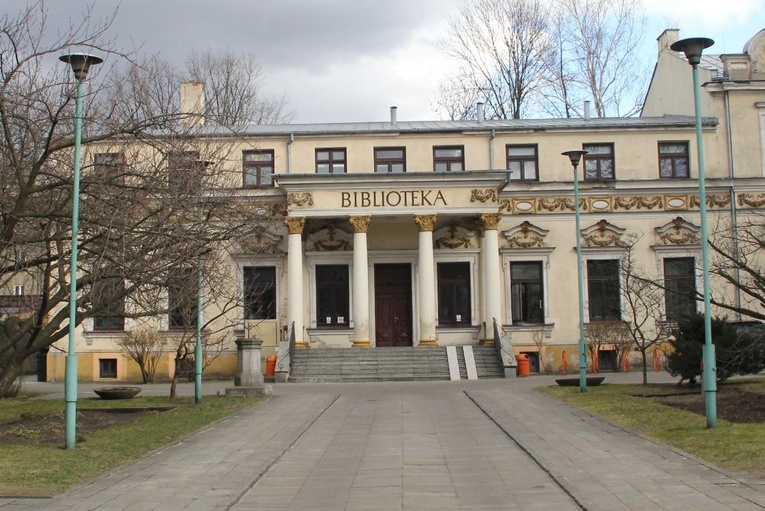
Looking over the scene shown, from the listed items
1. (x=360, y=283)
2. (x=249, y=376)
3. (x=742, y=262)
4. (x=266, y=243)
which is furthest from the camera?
(x=266, y=243)

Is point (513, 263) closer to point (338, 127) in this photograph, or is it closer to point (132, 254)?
point (338, 127)

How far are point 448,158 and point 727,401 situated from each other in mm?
19523

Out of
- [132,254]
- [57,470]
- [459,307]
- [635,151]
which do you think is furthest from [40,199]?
[635,151]

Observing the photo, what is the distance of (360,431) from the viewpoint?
16.6m

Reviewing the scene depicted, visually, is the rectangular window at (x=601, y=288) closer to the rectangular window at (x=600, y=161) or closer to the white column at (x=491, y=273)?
the rectangular window at (x=600, y=161)

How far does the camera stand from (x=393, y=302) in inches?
1444

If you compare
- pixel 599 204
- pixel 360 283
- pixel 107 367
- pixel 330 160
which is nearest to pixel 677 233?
pixel 599 204

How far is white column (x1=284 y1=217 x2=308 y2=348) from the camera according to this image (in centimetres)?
3356

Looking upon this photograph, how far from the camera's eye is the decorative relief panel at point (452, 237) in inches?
1419

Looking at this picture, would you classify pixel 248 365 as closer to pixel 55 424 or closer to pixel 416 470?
pixel 55 424

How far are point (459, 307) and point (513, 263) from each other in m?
2.90

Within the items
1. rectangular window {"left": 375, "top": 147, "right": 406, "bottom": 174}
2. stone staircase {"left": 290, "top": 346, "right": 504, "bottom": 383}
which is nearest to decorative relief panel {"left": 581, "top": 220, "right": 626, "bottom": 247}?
stone staircase {"left": 290, "top": 346, "right": 504, "bottom": 383}

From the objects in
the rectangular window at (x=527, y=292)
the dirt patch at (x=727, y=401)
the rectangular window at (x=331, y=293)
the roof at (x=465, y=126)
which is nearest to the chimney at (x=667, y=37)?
the roof at (x=465, y=126)

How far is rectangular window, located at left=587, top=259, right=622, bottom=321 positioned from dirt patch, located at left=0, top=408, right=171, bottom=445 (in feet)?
68.4
